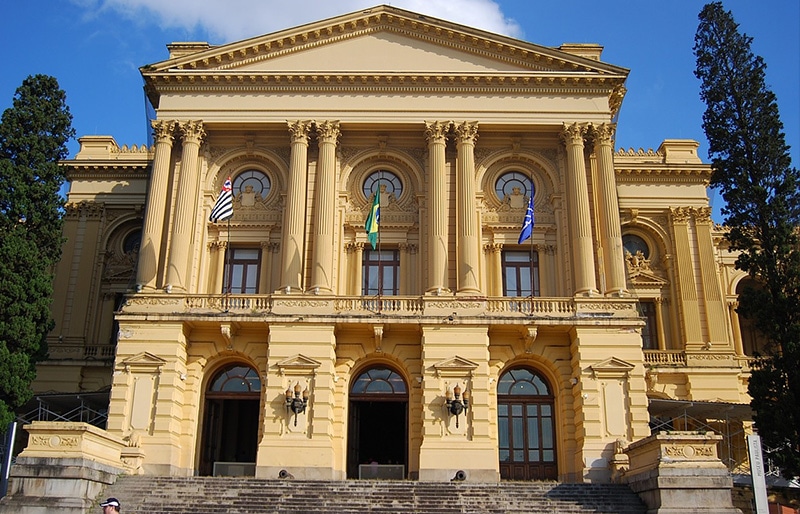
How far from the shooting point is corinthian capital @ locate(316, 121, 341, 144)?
36.0m

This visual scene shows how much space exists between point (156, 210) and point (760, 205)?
24.1 metres

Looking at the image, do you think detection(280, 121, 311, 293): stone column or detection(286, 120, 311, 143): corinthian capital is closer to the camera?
detection(280, 121, 311, 293): stone column

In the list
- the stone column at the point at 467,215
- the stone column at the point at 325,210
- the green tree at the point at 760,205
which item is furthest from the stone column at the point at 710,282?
the stone column at the point at 325,210

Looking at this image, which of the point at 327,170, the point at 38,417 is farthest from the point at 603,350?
the point at 38,417

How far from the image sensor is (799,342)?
28.2 meters

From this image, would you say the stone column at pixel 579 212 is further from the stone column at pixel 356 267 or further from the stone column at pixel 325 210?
the stone column at pixel 325 210

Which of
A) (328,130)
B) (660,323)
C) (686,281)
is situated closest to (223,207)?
(328,130)

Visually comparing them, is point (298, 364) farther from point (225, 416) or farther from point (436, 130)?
point (436, 130)

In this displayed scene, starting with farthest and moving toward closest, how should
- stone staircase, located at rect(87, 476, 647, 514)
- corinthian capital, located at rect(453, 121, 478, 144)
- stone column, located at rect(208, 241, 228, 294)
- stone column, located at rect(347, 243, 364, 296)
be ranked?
corinthian capital, located at rect(453, 121, 478, 144) < stone column, located at rect(208, 241, 228, 294) < stone column, located at rect(347, 243, 364, 296) < stone staircase, located at rect(87, 476, 647, 514)

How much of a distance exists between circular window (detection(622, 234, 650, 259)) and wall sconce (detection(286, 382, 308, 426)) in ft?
71.0

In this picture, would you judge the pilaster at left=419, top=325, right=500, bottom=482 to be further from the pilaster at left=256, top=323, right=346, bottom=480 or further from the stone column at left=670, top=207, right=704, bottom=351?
the stone column at left=670, top=207, right=704, bottom=351

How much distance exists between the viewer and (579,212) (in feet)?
114

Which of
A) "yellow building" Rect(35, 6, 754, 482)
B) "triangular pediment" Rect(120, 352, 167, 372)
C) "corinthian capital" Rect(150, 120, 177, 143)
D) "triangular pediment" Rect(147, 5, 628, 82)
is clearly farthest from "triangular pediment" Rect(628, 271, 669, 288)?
"triangular pediment" Rect(120, 352, 167, 372)

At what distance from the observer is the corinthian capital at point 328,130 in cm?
3603
